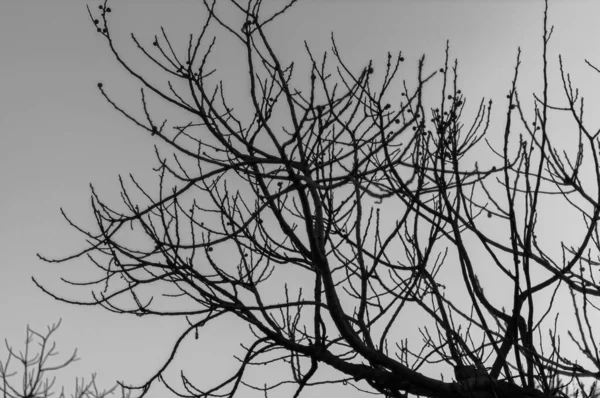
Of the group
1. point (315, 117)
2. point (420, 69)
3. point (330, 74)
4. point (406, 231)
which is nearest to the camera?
point (420, 69)

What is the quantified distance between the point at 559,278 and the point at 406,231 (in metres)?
1.14

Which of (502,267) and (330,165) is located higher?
(330,165)

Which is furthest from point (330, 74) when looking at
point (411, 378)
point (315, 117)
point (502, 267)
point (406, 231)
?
point (411, 378)

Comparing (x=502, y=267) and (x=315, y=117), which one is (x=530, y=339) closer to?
(x=502, y=267)

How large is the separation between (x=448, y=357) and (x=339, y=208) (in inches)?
46.8

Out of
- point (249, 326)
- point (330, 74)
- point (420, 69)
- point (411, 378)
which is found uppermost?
point (330, 74)

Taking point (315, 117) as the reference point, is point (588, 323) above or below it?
below

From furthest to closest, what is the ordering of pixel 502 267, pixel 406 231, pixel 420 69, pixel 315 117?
1. pixel 406 231
2. pixel 315 117
3. pixel 420 69
4. pixel 502 267

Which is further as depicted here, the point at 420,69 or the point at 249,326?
the point at 249,326

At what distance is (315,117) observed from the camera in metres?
3.51

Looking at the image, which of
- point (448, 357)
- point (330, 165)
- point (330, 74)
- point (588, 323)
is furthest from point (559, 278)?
point (330, 74)

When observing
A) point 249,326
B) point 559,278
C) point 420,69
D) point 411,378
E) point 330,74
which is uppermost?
point 330,74

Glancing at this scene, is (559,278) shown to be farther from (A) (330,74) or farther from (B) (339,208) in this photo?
(A) (330,74)

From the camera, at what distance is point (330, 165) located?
363 cm
